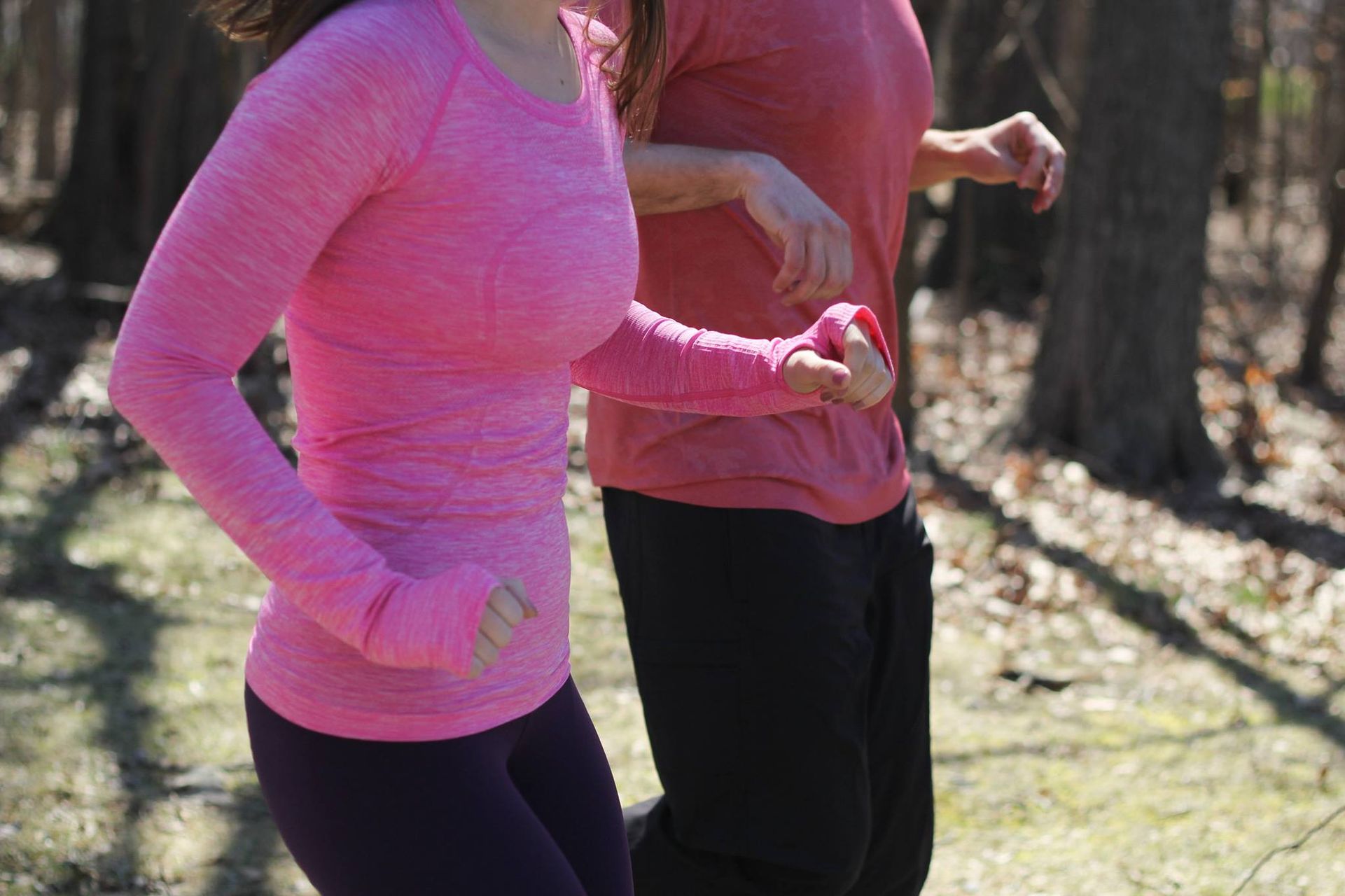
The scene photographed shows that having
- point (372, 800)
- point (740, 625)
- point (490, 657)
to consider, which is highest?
point (490, 657)

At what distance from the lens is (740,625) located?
7.07 feet

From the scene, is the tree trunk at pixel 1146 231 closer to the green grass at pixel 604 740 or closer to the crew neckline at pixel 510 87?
the green grass at pixel 604 740

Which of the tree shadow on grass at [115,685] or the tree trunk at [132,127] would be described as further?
the tree trunk at [132,127]

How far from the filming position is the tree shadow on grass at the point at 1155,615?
178 inches

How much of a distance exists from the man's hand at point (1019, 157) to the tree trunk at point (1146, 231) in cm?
445

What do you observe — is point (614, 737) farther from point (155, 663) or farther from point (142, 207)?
point (142, 207)

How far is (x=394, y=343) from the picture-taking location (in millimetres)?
1481

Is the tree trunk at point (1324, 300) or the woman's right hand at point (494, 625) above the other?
the woman's right hand at point (494, 625)

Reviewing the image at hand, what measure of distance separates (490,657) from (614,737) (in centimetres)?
300

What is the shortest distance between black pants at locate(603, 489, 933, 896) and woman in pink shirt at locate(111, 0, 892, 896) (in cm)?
46

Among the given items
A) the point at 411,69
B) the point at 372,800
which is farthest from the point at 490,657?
the point at 411,69

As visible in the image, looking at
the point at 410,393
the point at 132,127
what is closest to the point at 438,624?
the point at 410,393

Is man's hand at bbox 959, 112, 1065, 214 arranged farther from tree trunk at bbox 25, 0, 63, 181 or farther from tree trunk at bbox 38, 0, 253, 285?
tree trunk at bbox 25, 0, 63, 181

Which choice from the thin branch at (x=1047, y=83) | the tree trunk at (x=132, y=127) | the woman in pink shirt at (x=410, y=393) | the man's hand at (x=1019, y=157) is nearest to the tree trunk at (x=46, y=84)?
the tree trunk at (x=132, y=127)
